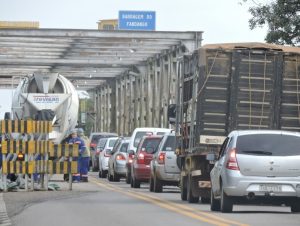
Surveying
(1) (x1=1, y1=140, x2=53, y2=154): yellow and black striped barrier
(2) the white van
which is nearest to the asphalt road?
(1) (x1=1, y1=140, x2=53, y2=154): yellow and black striped barrier

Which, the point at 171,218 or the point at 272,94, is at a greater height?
the point at 272,94

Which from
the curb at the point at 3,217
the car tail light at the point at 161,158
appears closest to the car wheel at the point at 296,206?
the curb at the point at 3,217

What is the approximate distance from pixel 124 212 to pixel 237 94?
411 cm

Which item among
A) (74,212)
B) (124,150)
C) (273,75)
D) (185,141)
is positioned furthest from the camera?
(124,150)

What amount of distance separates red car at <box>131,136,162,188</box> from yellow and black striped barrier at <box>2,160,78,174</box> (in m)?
4.44

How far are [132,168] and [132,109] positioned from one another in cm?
5051

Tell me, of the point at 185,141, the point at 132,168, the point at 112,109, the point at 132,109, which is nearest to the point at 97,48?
the point at 132,109

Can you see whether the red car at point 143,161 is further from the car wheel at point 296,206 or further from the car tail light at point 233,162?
the car tail light at point 233,162

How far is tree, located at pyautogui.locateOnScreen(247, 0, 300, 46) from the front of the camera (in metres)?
38.7

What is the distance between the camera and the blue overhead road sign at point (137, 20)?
74375mm

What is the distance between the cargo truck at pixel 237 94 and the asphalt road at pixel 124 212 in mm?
1321

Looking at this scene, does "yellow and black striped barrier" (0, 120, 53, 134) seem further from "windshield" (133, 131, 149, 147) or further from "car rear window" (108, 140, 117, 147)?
"car rear window" (108, 140, 117, 147)

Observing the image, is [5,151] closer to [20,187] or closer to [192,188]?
[20,187]

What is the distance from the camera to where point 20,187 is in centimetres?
3241
